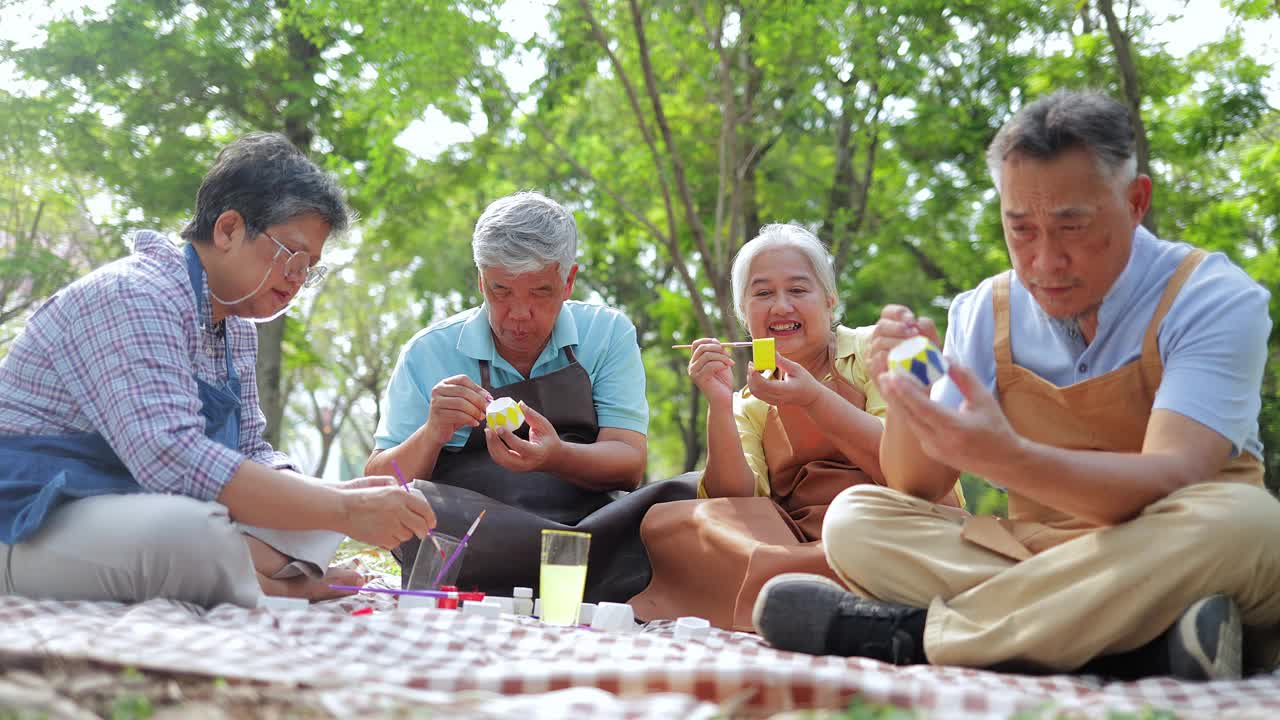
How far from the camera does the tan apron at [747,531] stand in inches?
162

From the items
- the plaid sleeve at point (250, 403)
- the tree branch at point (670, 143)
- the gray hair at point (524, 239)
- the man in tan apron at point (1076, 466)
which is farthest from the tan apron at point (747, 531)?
the tree branch at point (670, 143)

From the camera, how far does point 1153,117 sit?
13.7m

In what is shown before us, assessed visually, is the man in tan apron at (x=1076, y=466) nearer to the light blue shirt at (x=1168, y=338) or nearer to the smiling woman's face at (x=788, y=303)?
the light blue shirt at (x=1168, y=338)

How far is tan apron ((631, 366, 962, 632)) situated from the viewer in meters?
4.12

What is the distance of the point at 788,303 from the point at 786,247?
26 centimetres

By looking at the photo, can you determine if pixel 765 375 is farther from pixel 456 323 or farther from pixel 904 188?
pixel 904 188

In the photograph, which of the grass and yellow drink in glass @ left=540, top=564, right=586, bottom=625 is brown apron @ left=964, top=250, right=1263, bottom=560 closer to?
yellow drink in glass @ left=540, top=564, right=586, bottom=625

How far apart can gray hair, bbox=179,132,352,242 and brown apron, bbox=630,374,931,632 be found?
6.06 ft

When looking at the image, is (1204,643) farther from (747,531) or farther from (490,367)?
(490,367)

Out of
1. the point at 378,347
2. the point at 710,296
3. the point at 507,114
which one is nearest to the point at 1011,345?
the point at 507,114

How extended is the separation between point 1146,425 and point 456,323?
→ 3.00 m

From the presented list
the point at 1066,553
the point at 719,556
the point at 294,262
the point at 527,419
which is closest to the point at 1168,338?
the point at 1066,553

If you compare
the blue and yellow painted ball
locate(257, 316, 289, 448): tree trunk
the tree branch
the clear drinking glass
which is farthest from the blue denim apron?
locate(257, 316, 289, 448): tree trunk

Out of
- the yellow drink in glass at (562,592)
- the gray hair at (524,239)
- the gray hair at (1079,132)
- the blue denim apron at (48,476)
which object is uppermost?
the gray hair at (1079,132)
